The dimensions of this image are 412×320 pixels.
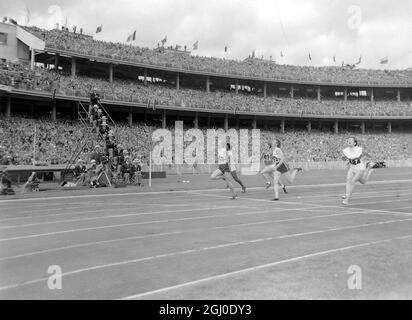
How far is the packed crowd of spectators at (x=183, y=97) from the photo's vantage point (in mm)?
42062

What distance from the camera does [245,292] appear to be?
4.52 m

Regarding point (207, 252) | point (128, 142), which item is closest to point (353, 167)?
point (207, 252)

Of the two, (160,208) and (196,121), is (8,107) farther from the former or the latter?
(160,208)

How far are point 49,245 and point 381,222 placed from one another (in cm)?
661

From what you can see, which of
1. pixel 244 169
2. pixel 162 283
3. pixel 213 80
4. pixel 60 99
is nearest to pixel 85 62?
pixel 60 99

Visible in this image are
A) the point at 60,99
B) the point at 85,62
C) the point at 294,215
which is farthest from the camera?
the point at 85,62

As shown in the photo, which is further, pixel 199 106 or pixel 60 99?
pixel 199 106

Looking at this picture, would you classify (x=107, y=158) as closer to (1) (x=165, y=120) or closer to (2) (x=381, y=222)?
(2) (x=381, y=222)

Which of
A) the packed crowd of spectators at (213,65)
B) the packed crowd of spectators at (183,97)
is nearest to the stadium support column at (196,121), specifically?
the packed crowd of spectators at (183,97)

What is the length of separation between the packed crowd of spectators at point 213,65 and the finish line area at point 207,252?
41048mm

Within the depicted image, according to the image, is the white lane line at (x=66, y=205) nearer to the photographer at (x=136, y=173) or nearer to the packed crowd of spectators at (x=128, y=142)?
the photographer at (x=136, y=173)

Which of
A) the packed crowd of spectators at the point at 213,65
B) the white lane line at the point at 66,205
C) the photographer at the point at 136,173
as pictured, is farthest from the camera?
the packed crowd of spectators at the point at 213,65

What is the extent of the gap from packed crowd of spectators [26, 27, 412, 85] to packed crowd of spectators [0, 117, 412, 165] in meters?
8.64

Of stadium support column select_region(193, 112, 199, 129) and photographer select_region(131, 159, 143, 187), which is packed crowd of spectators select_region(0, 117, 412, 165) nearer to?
photographer select_region(131, 159, 143, 187)
